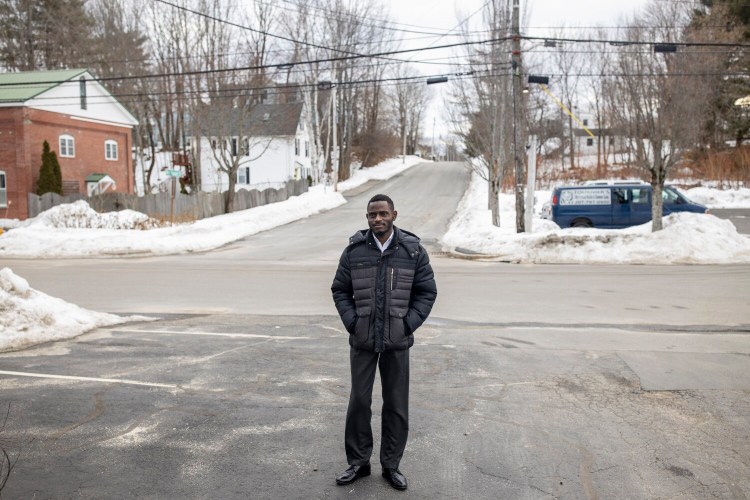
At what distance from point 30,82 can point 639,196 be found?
2746 centimetres

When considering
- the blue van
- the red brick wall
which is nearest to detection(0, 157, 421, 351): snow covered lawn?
the red brick wall

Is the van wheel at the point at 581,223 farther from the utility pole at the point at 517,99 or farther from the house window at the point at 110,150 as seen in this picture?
the house window at the point at 110,150

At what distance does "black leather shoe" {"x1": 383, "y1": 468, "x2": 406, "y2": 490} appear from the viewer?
432cm

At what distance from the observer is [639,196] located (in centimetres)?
2384

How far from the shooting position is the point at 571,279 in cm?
1534

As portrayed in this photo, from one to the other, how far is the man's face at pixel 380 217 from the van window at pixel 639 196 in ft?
70.4

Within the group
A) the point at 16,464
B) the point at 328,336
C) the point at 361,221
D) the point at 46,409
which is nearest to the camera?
the point at 16,464

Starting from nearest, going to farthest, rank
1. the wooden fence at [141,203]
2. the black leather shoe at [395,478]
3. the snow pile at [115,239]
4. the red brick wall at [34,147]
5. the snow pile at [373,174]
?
the black leather shoe at [395,478] → the snow pile at [115,239] → the wooden fence at [141,203] → the red brick wall at [34,147] → the snow pile at [373,174]

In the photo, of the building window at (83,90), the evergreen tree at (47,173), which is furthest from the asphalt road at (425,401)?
the building window at (83,90)

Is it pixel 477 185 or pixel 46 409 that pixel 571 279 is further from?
pixel 477 185

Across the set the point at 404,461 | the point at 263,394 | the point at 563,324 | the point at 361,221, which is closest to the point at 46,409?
the point at 263,394

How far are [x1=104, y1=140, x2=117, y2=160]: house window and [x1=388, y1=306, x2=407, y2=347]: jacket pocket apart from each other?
128 ft

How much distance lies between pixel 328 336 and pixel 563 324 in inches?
144

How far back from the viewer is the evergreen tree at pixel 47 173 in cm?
3366
